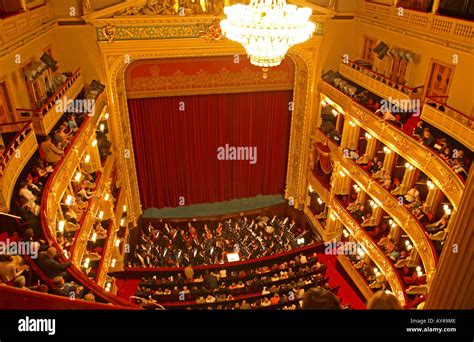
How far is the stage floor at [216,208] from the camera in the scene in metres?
18.2

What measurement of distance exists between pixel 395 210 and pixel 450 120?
3.29m

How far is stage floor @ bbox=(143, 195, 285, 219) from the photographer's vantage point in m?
18.2

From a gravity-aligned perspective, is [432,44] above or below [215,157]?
above

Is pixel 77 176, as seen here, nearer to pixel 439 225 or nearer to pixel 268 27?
pixel 268 27

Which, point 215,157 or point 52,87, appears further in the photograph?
point 215,157

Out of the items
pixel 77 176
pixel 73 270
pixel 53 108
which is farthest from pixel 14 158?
pixel 77 176

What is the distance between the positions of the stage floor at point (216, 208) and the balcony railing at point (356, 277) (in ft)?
14.8

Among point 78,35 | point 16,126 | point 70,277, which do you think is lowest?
point 70,277

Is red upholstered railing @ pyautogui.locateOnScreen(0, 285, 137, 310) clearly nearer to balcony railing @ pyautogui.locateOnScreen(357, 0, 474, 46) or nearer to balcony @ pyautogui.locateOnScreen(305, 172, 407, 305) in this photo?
balcony @ pyautogui.locateOnScreen(305, 172, 407, 305)

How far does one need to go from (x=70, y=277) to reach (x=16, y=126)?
16.2ft

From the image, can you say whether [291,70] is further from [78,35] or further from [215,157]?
[78,35]

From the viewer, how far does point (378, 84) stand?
13.4 meters
